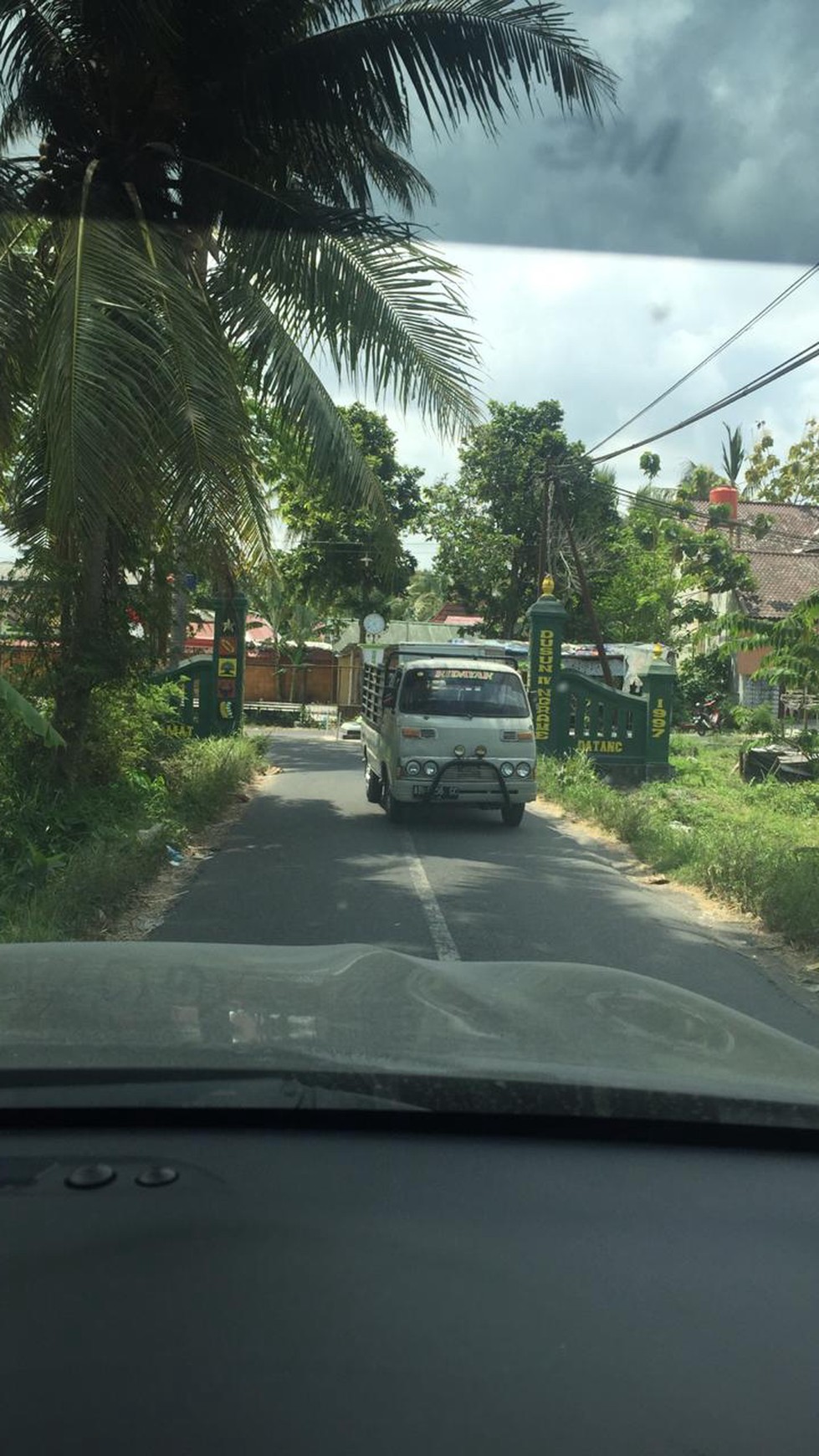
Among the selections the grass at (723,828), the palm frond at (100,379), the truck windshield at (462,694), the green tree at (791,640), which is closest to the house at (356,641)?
the grass at (723,828)

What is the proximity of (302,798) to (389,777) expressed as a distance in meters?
3.08

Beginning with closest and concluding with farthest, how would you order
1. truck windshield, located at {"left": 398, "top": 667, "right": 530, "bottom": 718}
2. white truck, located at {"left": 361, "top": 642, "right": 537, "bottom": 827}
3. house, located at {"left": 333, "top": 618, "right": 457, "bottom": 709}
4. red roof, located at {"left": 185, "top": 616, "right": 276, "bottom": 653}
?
white truck, located at {"left": 361, "top": 642, "right": 537, "bottom": 827} < truck windshield, located at {"left": 398, "top": 667, "right": 530, "bottom": 718} < house, located at {"left": 333, "top": 618, "right": 457, "bottom": 709} < red roof, located at {"left": 185, "top": 616, "right": 276, "bottom": 653}

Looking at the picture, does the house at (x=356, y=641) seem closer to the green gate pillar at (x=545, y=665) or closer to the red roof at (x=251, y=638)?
the red roof at (x=251, y=638)

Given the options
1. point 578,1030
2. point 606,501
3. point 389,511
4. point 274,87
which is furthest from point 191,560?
point 606,501

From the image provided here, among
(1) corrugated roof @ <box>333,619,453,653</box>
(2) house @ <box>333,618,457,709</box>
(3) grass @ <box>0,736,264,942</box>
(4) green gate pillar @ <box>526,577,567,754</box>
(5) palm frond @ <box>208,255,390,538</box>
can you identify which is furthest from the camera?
(2) house @ <box>333,618,457,709</box>

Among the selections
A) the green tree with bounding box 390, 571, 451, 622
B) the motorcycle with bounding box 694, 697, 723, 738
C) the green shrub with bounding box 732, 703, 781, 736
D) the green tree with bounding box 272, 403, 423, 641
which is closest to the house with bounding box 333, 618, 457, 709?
the green tree with bounding box 390, 571, 451, 622

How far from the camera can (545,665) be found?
2039 centimetres

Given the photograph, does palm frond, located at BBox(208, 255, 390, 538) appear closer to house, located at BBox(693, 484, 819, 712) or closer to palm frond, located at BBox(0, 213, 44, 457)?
palm frond, located at BBox(0, 213, 44, 457)

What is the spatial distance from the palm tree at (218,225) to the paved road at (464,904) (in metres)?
2.80

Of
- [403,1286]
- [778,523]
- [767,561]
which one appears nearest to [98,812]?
[403,1286]

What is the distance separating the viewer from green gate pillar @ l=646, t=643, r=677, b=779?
792 inches

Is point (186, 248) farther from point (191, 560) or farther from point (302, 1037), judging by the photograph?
point (302, 1037)

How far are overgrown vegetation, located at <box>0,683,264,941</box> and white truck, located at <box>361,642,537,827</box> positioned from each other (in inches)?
90.0

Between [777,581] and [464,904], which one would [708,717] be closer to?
[777,581]
